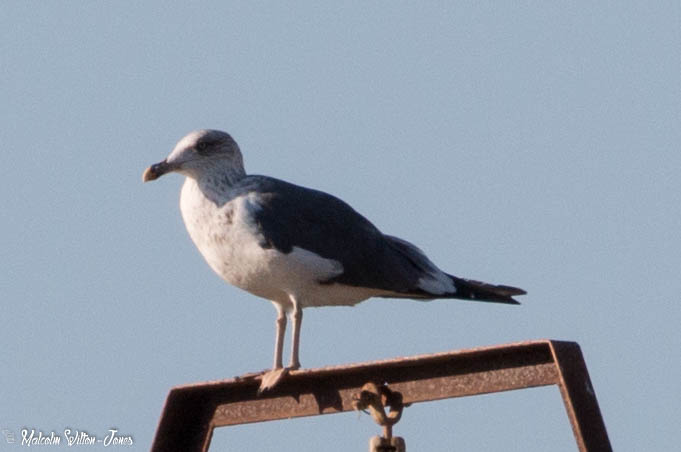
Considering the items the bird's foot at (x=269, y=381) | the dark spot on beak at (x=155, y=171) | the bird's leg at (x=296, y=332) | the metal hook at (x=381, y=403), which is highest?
the dark spot on beak at (x=155, y=171)

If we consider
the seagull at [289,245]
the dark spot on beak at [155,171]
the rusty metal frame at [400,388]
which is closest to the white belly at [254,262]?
the seagull at [289,245]

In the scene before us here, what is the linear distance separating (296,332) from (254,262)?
1.44 feet

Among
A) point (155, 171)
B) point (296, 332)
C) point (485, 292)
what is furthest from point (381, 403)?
point (155, 171)

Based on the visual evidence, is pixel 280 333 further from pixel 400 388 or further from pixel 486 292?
pixel 400 388

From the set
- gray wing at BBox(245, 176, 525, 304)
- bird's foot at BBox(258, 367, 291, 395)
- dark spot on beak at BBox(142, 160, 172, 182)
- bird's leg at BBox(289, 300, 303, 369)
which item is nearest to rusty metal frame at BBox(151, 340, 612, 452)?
bird's foot at BBox(258, 367, 291, 395)

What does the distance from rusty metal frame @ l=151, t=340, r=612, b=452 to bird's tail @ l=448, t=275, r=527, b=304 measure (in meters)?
2.63

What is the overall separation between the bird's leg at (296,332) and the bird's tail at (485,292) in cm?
97

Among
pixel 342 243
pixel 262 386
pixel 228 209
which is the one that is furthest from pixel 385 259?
pixel 262 386

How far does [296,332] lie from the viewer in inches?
331

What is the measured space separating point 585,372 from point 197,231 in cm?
395

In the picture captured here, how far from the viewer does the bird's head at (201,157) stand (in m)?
9.02

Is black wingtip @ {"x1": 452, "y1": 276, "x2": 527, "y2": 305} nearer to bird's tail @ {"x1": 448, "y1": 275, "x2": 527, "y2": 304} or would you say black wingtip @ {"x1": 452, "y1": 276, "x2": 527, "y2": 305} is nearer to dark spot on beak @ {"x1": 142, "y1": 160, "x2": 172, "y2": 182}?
bird's tail @ {"x1": 448, "y1": 275, "x2": 527, "y2": 304}

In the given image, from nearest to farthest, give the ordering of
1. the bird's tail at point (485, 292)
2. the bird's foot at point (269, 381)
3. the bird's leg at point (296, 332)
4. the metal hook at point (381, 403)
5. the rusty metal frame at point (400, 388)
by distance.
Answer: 1. the rusty metal frame at point (400, 388)
2. the metal hook at point (381, 403)
3. the bird's foot at point (269, 381)
4. the bird's leg at point (296, 332)
5. the bird's tail at point (485, 292)

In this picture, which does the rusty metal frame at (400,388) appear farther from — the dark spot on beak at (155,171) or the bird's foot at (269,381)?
the dark spot on beak at (155,171)
